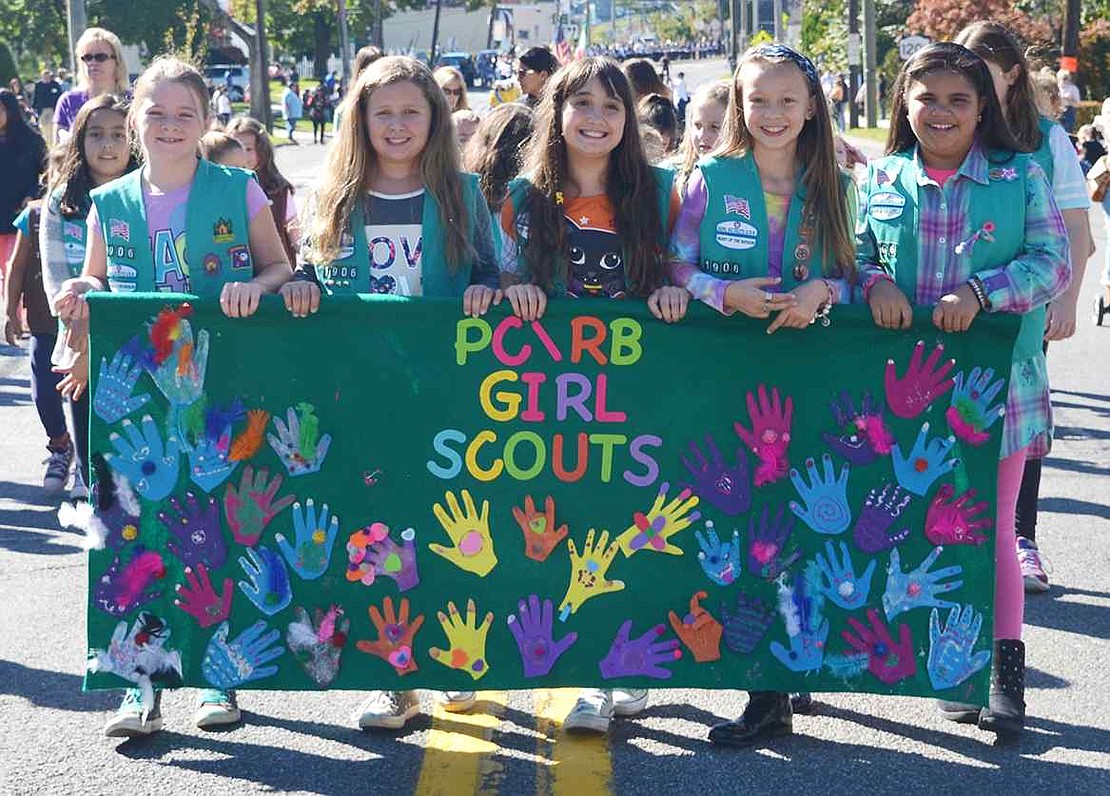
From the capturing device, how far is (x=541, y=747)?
4629 millimetres

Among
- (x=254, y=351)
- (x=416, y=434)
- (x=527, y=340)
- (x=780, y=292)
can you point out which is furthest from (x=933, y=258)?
(x=254, y=351)

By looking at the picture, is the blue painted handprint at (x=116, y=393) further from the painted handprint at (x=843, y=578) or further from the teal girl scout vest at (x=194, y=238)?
the painted handprint at (x=843, y=578)

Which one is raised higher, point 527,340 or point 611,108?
point 611,108

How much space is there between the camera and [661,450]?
14.8 feet

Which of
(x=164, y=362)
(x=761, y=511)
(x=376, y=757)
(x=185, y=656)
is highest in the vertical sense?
(x=164, y=362)

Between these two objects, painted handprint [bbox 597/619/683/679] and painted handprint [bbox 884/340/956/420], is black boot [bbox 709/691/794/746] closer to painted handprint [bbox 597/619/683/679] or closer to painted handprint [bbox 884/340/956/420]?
painted handprint [bbox 597/619/683/679]

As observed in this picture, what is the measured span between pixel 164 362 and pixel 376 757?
1.30 meters

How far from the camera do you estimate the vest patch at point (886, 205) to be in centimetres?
481

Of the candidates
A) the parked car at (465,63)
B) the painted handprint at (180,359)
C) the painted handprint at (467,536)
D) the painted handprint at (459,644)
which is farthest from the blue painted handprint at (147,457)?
the parked car at (465,63)

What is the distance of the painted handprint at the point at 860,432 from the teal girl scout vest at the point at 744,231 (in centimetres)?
40

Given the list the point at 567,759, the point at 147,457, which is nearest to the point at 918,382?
the point at 567,759

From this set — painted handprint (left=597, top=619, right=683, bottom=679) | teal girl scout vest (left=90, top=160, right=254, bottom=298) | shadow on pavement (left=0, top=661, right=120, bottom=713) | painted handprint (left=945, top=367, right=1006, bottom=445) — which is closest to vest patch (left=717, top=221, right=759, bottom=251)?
painted handprint (left=945, top=367, right=1006, bottom=445)

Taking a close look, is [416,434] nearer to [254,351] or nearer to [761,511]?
[254,351]

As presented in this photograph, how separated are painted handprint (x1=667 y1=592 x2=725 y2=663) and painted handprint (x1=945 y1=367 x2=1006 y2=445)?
881mm
